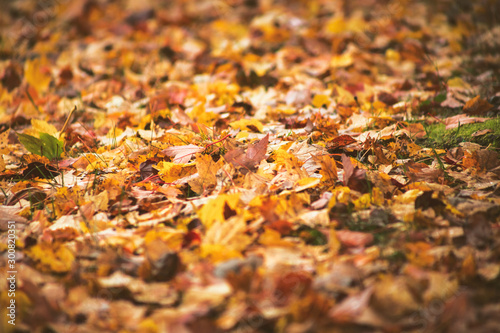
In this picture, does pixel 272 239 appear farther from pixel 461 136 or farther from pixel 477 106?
pixel 477 106

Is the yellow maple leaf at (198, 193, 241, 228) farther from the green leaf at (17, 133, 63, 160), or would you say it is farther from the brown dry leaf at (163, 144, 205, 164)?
the green leaf at (17, 133, 63, 160)

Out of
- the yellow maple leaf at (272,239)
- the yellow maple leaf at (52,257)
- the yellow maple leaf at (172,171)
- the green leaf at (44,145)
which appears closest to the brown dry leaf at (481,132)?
the yellow maple leaf at (272,239)

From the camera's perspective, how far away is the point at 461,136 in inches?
68.6

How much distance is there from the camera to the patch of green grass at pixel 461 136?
1.67 m

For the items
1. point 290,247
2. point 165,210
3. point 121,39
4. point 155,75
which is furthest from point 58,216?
point 121,39

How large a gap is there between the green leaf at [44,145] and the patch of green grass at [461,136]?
1644mm

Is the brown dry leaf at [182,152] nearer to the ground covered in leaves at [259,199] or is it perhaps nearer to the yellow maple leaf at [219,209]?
the ground covered in leaves at [259,199]

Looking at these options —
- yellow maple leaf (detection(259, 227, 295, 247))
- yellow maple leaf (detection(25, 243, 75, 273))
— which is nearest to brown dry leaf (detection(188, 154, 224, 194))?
yellow maple leaf (detection(259, 227, 295, 247))

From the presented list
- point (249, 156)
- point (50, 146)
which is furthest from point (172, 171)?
point (50, 146)

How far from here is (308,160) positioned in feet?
5.05

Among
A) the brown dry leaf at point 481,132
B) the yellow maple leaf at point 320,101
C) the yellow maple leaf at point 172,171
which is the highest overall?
the brown dry leaf at point 481,132

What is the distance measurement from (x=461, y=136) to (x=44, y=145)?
1863 mm

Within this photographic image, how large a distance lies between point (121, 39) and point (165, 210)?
3.52 meters

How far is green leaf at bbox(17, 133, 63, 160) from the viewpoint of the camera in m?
1.73
